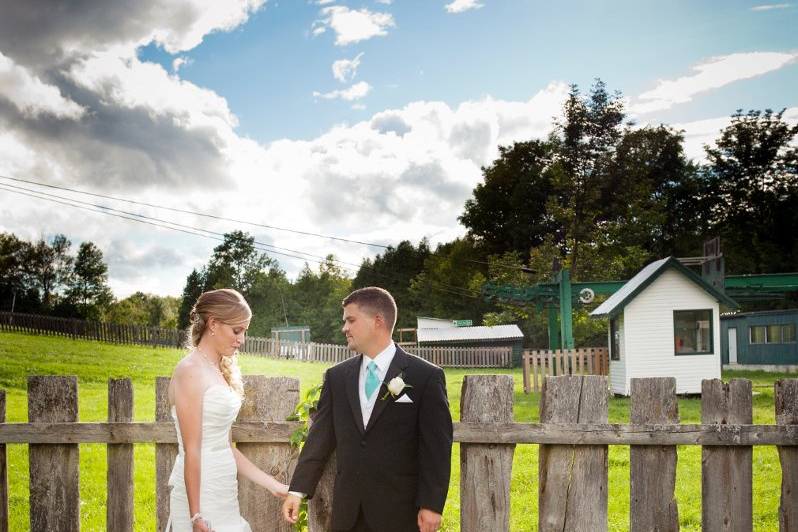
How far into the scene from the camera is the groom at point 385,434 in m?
3.28

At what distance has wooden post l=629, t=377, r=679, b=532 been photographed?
12.6 feet

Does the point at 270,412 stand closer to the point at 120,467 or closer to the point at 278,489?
the point at 278,489

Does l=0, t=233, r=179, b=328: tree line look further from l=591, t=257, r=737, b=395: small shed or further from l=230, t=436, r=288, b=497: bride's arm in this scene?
l=230, t=436, r=288, b=497: bride's arm

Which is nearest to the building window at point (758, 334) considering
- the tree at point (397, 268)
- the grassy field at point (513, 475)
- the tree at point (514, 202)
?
the tree at point (514, 202)

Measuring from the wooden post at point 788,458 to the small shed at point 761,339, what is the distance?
3277cm

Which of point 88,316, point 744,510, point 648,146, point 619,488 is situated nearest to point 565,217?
point 648,146

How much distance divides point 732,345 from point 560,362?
2390 centimetres

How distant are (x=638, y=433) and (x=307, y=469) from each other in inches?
75.3

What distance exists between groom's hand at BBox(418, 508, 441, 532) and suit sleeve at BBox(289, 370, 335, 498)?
24.8 inches

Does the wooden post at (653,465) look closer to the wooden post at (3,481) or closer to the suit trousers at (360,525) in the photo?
the suit trousers at (360,525)

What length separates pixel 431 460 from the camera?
3.27 m

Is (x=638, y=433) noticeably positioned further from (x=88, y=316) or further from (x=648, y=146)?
(x=648, y=146)

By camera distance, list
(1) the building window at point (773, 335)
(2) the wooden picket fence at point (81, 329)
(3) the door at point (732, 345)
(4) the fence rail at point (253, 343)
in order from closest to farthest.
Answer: (2) the wooden picket fence at point (81, 329) → (4) the fence rail at point (253, 343) → (1) the building window at point (773, 335) → (3) the door at point (732, 345)

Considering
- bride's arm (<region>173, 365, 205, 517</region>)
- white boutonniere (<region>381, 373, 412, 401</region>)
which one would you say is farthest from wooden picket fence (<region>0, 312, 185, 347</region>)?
white boutonniere (<region>381, 373, 412, 401</region>)
